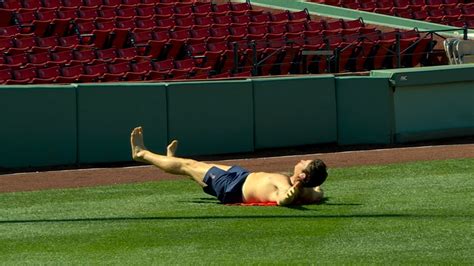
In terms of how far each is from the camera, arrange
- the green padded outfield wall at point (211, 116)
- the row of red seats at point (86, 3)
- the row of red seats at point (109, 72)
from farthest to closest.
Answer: the row of red seats at point (86, 3) → the row of red seats at point (109, 72) → the green padded outfield wall at point (211, 116)

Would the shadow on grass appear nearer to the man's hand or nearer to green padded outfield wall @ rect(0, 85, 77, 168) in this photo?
the man's hand

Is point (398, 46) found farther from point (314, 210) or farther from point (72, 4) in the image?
point (314, 210)

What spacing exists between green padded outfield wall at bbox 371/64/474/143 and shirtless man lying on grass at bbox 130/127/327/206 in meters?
7.35

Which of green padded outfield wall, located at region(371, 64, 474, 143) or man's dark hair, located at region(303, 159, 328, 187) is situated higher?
green padded outfield wall, located at region(371, 64, 474, 143)

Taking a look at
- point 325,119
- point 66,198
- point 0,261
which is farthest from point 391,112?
point 0,261

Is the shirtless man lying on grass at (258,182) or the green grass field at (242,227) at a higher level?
the shirtless man lying on grass at (258,182)

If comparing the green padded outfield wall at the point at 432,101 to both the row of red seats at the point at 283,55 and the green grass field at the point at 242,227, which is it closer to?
the row of red seats at the point at 283,55

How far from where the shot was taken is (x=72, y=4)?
2489 cm

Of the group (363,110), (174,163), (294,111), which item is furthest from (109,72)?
(174,163)

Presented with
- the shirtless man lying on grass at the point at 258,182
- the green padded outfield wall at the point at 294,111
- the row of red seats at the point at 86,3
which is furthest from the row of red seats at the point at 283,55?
the shirtless man lying on grass at the point at 258,182

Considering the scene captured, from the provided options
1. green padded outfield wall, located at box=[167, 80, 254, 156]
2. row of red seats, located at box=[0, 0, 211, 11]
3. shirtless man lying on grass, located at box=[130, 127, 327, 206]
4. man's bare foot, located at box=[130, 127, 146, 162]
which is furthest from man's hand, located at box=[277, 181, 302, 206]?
row of red seats, located at box=[0, 0, 211, 11]

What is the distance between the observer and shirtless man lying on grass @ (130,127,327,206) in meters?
10.6

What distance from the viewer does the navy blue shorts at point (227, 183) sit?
36.7 feet

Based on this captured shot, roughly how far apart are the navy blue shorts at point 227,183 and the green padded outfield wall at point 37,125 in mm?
5151
